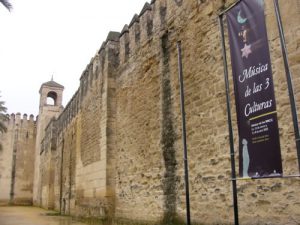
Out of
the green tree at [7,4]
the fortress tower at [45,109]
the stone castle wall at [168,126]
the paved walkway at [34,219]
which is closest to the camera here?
the stone castle wall at [168,126]

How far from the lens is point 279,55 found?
5.08m

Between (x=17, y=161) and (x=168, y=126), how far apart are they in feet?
95.2

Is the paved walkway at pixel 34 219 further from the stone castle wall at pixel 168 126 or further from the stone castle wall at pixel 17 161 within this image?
the stone castle wall at pixel 17 161

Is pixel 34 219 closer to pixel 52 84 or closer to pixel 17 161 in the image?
pixel 17 161

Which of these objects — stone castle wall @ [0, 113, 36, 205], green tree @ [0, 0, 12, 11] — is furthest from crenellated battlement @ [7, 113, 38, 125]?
green tree @ [0, 0, 12, 11]

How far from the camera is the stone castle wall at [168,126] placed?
5.00m

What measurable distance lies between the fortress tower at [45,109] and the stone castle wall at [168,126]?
19.2 m

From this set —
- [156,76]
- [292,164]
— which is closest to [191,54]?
[156,76]

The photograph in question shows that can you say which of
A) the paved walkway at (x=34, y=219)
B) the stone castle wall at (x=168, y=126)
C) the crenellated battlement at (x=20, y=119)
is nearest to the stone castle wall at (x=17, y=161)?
the crenellated battlement at (x=20, y=119)

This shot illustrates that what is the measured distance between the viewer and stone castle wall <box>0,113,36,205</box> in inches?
1282

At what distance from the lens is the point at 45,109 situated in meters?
32.5

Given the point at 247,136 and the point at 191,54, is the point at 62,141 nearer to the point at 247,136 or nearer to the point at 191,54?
the point at 191,54

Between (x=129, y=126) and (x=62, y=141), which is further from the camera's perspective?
(x=62, y=141)

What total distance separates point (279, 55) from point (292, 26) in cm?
42
